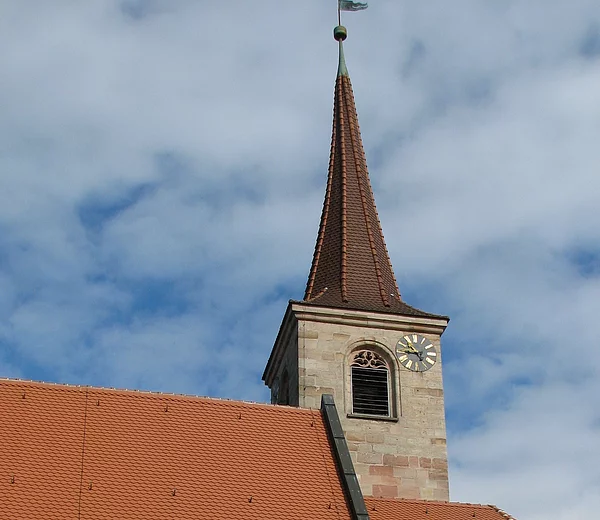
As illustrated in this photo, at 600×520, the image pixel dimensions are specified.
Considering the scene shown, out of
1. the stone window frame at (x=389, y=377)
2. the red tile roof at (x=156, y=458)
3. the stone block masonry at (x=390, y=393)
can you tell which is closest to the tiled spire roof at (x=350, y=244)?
the stone block masonry at (x=390, y=393)

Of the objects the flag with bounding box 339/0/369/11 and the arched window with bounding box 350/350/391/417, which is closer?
the arched window with bounding box 350/350/391/417

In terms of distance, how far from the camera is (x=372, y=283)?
2739cm

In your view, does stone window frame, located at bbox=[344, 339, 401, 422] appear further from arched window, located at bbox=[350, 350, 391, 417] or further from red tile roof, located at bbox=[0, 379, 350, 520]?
red tile roof, located at bbox=[0, 379, 350, 520]

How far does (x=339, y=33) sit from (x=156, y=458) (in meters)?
14.8

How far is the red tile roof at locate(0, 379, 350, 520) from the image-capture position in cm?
2019

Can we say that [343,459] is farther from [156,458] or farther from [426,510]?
[156,458]

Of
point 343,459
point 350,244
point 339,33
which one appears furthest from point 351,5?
point 343,459

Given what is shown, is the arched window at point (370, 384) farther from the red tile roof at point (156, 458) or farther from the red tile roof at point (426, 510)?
the red tile roof at point (426, 510)

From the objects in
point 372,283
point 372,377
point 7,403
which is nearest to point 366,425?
point 372,377

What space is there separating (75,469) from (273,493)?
124 inches

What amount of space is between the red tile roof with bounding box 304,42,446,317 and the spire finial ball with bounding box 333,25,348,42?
9.57 feet

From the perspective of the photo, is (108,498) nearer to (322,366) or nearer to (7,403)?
(7,403)

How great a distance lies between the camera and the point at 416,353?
26.2 metres

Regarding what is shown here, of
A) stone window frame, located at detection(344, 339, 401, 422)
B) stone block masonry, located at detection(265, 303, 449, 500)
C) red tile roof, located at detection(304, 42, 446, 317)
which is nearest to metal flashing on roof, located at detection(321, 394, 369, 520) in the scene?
stone block masonry, located at detection(265, 303, 449, 500)
